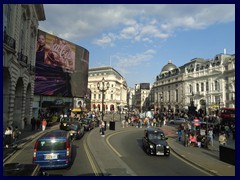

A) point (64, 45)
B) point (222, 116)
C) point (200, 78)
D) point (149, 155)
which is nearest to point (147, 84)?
point (200, 78)

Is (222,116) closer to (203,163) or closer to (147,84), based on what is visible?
(203,163)

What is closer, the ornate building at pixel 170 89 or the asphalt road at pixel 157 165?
the asphalt road at pixel 157 165

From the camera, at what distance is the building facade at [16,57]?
1977 centimetres

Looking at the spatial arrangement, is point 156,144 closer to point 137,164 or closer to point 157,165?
point 157,165

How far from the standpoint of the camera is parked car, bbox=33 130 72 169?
10930 millimetres

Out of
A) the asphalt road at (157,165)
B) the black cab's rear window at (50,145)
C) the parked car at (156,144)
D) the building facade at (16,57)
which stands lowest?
the asphalt road at (157,165)

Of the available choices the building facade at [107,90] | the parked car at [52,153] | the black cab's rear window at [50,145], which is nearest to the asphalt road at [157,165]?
the parked car at [52,153]

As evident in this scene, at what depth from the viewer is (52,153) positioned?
11031mm

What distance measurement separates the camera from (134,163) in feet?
42.6

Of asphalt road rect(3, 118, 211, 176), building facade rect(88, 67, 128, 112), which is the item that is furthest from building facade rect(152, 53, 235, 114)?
asphalt road rect(3, 118, 211, 176)

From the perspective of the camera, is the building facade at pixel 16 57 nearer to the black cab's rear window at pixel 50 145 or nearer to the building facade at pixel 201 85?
the black cab's rear window at pixel 50 145

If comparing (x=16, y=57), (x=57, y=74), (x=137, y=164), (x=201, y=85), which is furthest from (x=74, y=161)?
(x=201, y=85)

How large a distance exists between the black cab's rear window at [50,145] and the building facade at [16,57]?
33.7ft

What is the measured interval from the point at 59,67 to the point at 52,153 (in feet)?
152
